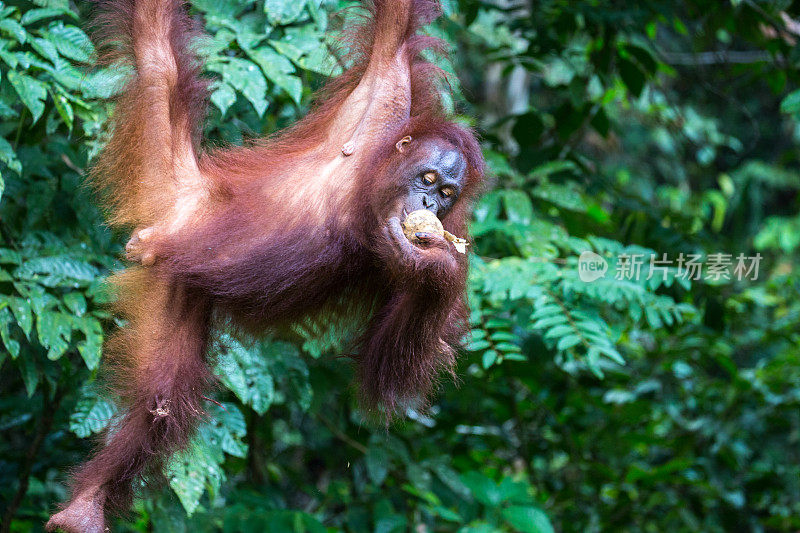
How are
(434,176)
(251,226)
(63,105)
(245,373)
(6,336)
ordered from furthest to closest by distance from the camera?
(245,373) < (63,105) < (6,336) < (251,226) < (434,176)

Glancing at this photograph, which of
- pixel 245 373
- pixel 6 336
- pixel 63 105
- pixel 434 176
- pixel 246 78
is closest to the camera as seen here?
pixel 434 176

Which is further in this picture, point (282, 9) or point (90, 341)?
point (282, 9)

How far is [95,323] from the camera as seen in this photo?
2.73 metres

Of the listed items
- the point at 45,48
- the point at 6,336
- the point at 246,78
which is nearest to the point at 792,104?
the point at 246,78

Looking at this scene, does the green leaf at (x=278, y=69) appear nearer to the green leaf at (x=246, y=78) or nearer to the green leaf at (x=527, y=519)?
the green leaf at (x=246, y=78)

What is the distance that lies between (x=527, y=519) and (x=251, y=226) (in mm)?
2123

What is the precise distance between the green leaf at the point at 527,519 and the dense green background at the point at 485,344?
0.05 ft

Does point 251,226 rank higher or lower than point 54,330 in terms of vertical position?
higher

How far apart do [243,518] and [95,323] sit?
3.91 feet

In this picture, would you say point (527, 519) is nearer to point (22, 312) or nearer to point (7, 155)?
point (22, 312)

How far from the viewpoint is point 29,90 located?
8.00ft

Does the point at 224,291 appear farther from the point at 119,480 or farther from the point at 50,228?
the point at 50,228

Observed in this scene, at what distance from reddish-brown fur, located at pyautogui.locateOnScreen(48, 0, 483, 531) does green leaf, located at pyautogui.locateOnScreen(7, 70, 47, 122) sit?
0.24 metres

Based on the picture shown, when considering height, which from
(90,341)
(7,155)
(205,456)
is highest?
(7,155)
